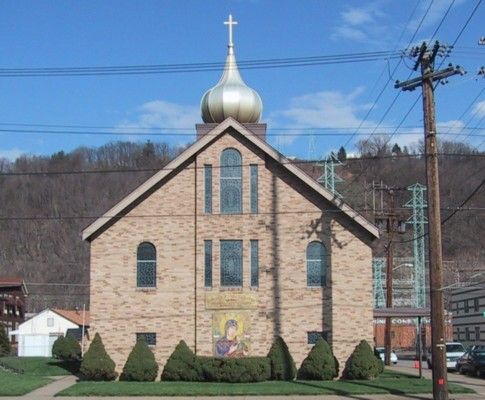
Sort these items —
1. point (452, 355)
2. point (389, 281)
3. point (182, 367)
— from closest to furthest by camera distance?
point (182, 367) < point (452, 355) < point (389, 281)

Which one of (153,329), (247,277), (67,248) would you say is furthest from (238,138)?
(67,248)

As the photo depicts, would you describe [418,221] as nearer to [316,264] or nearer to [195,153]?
[316,264]

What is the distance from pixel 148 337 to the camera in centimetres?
3322

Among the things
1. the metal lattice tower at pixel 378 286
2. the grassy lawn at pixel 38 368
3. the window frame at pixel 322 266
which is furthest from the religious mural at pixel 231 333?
the metal lattice tower at pixel 378 286

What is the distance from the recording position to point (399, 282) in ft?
297

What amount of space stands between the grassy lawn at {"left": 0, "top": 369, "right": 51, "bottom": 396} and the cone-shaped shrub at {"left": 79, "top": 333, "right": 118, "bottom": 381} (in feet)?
5.97

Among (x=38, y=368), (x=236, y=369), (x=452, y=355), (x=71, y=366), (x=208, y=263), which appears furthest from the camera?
(x=452, y=355)

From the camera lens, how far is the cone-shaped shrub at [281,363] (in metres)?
31.7

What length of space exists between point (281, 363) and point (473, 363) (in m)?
12.4

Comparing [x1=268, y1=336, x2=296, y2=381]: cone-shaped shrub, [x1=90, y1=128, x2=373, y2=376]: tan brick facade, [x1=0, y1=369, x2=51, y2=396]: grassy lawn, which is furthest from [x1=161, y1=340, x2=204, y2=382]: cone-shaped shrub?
[x1=0, y1=369, x2=51, y2=396]: grassy lawn

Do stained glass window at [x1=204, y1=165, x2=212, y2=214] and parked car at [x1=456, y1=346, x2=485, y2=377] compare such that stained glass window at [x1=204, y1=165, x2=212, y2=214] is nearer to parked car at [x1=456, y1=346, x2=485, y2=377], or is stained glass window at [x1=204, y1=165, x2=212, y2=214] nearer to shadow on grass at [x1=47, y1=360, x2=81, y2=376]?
shadow on grass at [x1=47, y1=360, x2=81, y2=376]

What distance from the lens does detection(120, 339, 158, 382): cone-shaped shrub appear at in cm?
3169

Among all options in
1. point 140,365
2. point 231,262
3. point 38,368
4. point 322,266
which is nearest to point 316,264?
point 322,266

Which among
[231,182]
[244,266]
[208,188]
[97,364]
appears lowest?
[97,364]
